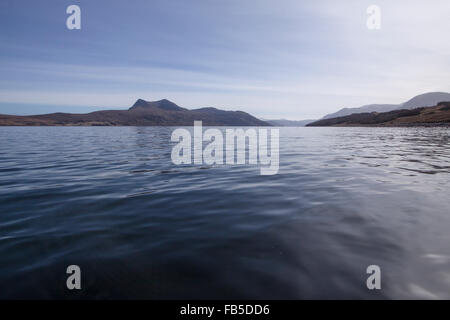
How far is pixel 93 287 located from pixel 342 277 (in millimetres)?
4127

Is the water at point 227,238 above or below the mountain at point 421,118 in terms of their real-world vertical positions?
below

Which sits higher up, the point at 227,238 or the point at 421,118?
the point at 421,118

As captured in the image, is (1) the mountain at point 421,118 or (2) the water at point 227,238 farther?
(1) the mountain at point 421,118

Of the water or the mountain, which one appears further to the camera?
the mountain

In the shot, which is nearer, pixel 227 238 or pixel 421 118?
pixel 227 238

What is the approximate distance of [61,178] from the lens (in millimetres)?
11664

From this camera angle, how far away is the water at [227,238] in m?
3.82

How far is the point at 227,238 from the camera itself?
550 cm

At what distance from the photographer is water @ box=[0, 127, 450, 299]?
150 inches

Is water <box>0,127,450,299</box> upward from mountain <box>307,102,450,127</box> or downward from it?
downward
